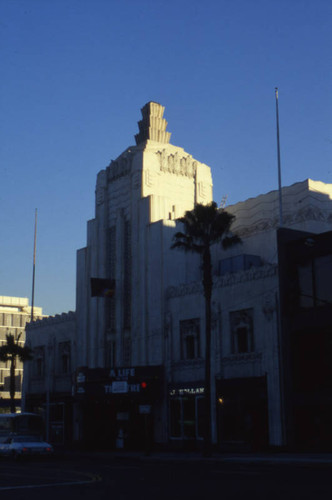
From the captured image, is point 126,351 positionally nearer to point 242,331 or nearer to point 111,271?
point 111,271

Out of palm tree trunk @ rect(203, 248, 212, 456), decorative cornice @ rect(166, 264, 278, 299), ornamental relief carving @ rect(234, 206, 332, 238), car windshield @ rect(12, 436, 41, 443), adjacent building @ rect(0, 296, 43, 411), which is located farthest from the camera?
adjacent building @ rect(0, 296, 43, 411)

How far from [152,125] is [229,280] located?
1724cm

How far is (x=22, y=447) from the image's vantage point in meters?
33.7

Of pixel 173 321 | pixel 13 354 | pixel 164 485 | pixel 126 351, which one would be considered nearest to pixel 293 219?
pixel 173 321

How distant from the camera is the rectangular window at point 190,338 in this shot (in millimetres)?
43938

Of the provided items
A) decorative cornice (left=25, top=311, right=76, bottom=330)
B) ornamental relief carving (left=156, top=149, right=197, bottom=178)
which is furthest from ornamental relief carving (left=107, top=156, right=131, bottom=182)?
decorative cornice (left=25, top=311, right=76, bottom=330)

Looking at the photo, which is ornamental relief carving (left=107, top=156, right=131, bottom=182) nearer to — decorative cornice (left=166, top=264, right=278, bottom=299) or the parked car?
decorative cornice (left=166, top=264, right=278, bottom=299)

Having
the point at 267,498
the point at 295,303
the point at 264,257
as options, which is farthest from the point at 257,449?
the point at 267,498

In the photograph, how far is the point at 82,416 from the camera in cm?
5256

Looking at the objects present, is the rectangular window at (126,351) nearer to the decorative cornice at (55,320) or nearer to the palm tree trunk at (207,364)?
the decorative cornice at (55,320)

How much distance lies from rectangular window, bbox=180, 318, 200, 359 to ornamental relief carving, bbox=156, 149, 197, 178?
13.1m

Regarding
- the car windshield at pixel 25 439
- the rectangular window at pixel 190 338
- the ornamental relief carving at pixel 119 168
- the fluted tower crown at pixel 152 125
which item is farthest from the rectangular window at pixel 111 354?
the fluted tower crown at pixel 152 125

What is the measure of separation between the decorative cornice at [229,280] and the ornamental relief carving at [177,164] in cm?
1038

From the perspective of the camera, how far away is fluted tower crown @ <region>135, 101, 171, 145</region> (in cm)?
5316
